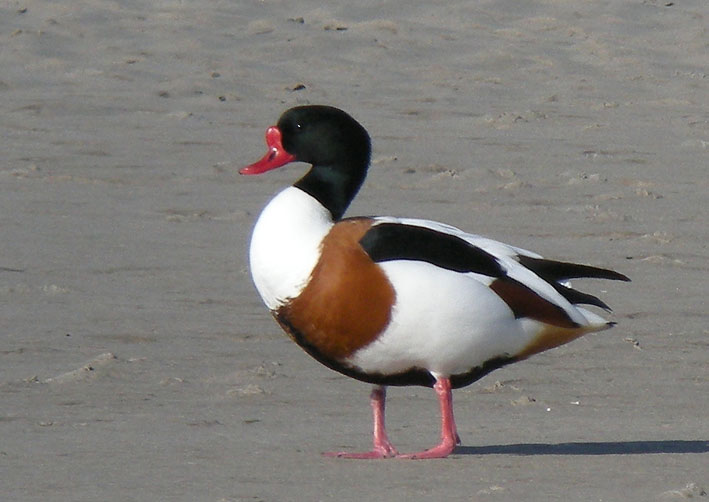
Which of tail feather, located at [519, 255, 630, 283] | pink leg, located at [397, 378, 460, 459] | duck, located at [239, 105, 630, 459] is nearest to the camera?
duck, located at [239, 105, 630, 459]

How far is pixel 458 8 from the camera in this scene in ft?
48.1

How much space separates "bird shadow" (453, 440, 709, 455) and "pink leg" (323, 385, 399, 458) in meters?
0.22

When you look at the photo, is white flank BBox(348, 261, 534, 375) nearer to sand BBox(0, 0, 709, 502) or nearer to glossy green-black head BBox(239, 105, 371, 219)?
sand BBox(0, 0, 709, 502)

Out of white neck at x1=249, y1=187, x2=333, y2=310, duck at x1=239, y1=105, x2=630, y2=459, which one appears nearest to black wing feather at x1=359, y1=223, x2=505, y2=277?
duck at x1=239, y1=105, x2=630, y2=459

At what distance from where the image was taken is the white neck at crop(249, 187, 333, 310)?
5156 millimetres

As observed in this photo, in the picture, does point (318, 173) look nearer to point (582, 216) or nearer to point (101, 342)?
point (101, 342)

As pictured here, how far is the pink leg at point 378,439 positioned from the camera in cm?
527

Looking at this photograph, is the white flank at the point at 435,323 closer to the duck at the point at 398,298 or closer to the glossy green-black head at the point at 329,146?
the duck at the point at 398,298

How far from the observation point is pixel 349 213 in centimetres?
932

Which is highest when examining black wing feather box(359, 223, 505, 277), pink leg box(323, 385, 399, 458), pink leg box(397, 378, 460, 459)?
black wing feather box(359, 223, 505, 277)

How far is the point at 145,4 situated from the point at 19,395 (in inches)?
336

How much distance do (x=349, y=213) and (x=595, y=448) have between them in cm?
406

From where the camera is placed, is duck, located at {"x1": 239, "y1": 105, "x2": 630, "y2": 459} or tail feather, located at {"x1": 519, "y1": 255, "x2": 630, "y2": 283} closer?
duck, located at {"x1": 239, "y1": 105, "x2": 630, "y2": 459}

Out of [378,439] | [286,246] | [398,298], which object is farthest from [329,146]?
[378,439]
